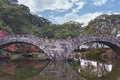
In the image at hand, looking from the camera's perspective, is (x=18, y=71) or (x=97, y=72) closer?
(x=97, y=72)

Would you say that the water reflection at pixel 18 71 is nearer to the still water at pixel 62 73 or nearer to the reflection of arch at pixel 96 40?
the still water at pixel 62 73

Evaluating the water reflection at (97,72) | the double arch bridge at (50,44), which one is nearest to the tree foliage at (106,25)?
the double arch bridge at (50,44)

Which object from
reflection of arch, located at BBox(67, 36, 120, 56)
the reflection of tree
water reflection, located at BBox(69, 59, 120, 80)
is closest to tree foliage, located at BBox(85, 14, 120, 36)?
reflection of arch, located at BBox(67, 36, 120, 56)

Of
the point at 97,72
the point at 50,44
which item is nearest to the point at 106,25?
the point at 50,44

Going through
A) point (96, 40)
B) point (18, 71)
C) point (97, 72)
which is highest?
point (96, 40)

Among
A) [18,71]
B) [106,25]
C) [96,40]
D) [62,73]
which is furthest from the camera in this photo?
[106,25]

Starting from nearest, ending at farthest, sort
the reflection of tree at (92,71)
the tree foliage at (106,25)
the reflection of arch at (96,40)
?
the reflection of tree at (92,71) < the reflection of arch at (96,40) < the tree foliage at (106,25)

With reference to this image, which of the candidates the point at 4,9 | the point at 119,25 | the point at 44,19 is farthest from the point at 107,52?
the point at 44,19

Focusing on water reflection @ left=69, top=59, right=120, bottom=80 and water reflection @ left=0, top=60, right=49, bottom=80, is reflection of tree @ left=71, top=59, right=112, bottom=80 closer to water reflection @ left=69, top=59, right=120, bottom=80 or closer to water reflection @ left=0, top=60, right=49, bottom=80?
water reflection @ left=69, top=59, right=120, bottom=80

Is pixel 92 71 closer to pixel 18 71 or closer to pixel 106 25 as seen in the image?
pixel 18 71

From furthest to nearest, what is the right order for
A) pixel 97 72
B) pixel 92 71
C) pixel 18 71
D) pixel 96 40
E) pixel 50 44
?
pixel 96 40
pixel 50 44
pixel 18 71
pixel 92 71
pixel 97 72

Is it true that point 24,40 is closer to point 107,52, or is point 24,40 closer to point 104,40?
point 104,40

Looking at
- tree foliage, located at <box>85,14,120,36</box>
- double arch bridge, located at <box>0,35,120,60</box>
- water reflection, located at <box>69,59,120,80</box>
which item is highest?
tree foliage, located at <box>85,14,120,36</box>

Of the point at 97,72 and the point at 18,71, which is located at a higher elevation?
the point at 18,71
